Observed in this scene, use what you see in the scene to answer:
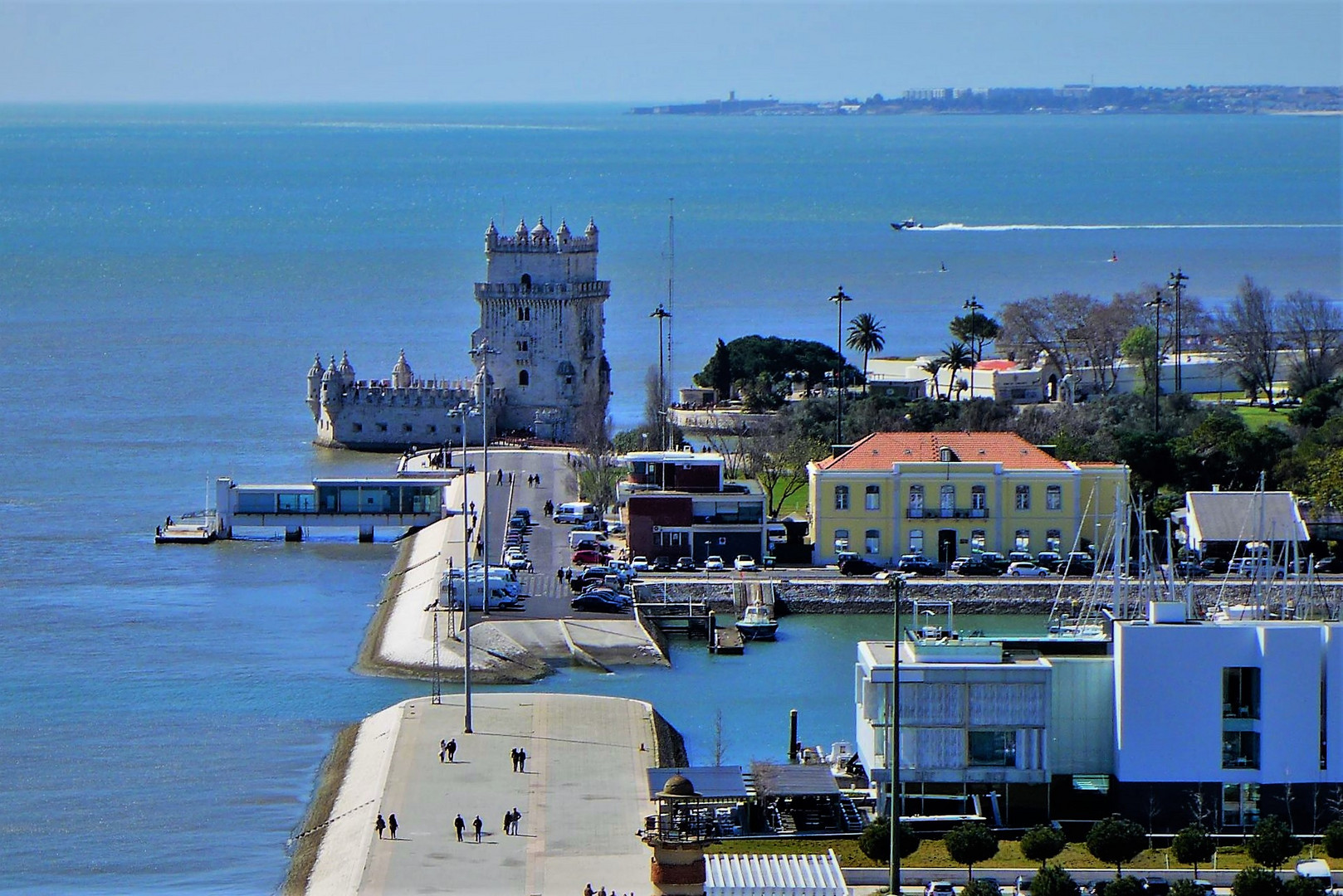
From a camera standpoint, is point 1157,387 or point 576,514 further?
point 1157,387

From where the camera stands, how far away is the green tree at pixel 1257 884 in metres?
31.2

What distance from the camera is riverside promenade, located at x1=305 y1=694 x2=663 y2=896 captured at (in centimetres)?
3306

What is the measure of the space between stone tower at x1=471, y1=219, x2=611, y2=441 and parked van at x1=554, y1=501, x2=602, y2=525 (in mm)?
15068

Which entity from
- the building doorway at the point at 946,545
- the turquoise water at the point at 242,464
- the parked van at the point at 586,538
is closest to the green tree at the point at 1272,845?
the turquoise water at the point at 242,464

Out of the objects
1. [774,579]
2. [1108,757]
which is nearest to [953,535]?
[774,579]

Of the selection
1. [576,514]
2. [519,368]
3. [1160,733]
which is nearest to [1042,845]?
[1160,733]

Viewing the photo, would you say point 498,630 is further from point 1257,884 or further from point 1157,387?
point 1157,387

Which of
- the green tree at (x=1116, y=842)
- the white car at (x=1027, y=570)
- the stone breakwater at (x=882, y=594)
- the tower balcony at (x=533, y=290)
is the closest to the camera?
the green tree at (x=1116, y=842)

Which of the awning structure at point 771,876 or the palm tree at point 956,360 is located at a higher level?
the palm tree at point 956,360

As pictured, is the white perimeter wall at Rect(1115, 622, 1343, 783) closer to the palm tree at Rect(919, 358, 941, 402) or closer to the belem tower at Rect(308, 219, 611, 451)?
the belem tower at Rect(308, 219, 611, 451)

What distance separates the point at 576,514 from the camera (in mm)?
60250

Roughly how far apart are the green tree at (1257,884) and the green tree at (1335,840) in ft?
7.85

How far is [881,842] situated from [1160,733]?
483 centimetres

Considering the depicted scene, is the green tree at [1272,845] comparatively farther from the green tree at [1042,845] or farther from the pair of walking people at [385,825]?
the pair of walking people at [385,825]
